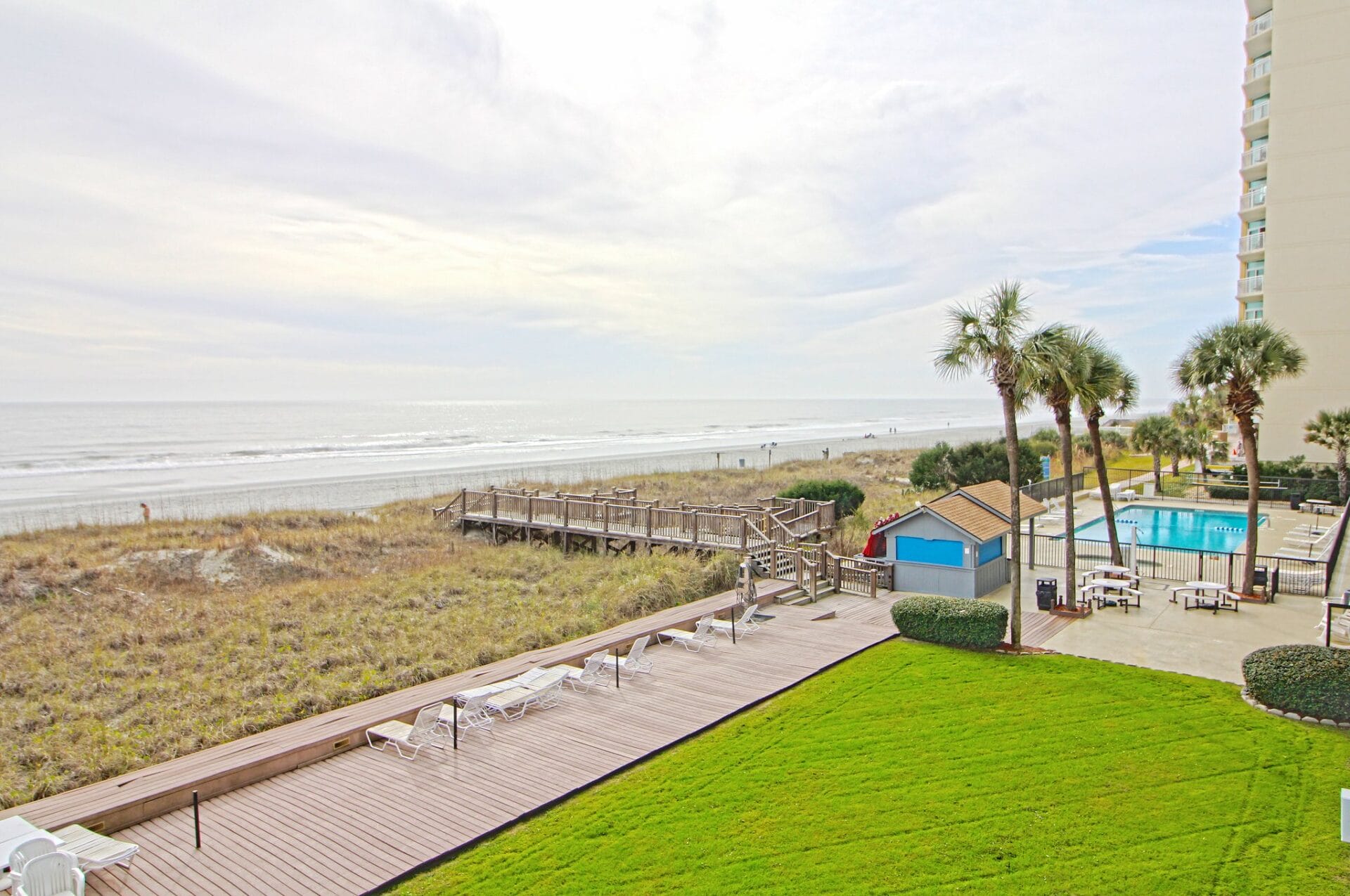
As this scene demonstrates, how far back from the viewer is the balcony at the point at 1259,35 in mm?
42062

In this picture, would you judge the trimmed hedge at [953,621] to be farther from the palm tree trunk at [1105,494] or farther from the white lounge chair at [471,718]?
the white lounge chair at [471,718]

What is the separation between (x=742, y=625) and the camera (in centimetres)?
1542

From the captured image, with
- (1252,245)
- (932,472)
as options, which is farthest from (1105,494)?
(1252,245)

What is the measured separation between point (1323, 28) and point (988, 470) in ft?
92.2

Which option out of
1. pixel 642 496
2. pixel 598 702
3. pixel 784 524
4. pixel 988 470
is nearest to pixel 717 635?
pixel 598 702

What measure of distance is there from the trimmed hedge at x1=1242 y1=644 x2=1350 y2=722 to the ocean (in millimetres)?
38764

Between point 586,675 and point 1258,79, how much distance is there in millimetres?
50437

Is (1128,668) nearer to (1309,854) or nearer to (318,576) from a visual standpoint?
(1309,854)

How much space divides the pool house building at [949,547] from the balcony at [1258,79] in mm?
38246

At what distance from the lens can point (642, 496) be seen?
127 feet

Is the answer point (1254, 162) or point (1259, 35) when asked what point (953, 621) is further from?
point (1259, 35)

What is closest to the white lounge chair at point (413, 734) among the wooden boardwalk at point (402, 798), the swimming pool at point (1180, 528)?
the wooden boardwalk at point (402, 798)

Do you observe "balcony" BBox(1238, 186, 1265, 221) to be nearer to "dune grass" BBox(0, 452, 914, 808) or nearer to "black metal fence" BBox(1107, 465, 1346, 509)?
"black metal fence" BBox(1107, 465, 1346, 509)

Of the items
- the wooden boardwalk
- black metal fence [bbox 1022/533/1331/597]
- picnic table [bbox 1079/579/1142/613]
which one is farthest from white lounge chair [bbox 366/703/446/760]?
black metal fence [bbox 1022/533/1331/597]
